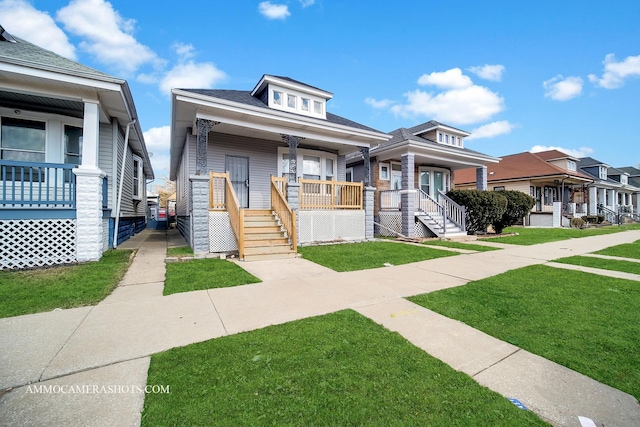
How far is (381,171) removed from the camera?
→ 14.6 metres

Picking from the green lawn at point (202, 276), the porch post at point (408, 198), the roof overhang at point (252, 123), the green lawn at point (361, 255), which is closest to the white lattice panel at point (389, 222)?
the porch post at point (408, 198)

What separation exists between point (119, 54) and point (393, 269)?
19.4m

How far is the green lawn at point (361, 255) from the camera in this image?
642 cm

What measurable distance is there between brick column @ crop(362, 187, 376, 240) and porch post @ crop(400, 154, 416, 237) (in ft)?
6.01

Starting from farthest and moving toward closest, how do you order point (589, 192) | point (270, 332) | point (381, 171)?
point (589, 192)
point (381, 171)
point (270, 332)

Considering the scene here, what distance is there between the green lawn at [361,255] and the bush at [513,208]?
697cm

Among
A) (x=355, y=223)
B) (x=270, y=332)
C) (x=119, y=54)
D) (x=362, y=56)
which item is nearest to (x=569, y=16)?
(x=362, y=56)

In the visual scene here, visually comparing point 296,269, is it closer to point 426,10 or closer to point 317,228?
point 317,228

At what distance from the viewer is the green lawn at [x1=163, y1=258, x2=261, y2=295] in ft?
15.2

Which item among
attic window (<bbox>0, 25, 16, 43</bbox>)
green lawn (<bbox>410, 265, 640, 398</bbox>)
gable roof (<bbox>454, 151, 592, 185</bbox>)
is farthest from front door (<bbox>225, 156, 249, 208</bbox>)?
gable roof (<bbox>454, 151, 592, 185</bbox>)

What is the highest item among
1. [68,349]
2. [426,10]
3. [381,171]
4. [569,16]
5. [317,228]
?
[426,10]

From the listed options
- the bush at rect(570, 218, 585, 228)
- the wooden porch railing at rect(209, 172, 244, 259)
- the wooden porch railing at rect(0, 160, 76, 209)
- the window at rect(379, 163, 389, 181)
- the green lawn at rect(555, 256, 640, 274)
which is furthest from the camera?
the bush at rect(570, 218, 585, 228)

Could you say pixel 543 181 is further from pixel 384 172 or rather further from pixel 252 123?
pixel 252 123

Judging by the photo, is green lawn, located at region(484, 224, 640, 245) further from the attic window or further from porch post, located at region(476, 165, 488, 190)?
the attic window
